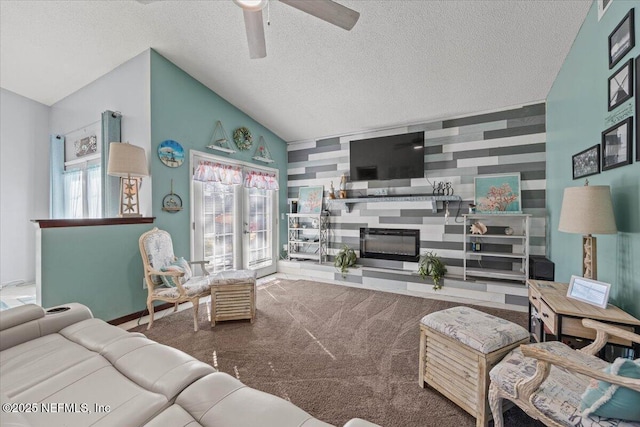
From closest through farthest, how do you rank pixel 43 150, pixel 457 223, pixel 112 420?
pixel 112 420 → pixel 457 223 → pixel 43 150

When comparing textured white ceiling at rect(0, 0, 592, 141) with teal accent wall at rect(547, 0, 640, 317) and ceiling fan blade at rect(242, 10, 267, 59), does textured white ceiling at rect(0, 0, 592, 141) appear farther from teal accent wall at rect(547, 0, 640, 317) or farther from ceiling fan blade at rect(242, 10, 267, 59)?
ceiling fan blade at rect(242, 10, 267, 59)

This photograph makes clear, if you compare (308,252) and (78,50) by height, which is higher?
(78,50)

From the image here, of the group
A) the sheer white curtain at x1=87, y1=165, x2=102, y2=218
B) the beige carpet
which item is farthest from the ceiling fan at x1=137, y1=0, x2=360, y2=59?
the sheer white curtain at x1=87, y1=165, x2=102, y2=218

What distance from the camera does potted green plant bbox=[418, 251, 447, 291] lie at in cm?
393

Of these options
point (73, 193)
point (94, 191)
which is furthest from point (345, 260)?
point (73, 193)

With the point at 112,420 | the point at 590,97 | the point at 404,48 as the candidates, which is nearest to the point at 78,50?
the point at 404,48

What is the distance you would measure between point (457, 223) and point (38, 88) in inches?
270

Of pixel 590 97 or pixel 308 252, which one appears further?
pixel 308 252

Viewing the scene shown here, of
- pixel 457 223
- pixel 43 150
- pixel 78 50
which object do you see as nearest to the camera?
pixel 78 50

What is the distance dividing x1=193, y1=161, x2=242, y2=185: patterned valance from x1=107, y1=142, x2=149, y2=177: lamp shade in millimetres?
860

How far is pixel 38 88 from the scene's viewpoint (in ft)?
13.7

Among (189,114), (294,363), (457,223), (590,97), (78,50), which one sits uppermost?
(78,50)

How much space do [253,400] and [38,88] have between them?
588 cm

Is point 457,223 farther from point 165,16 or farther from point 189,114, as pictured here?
point 165,16
